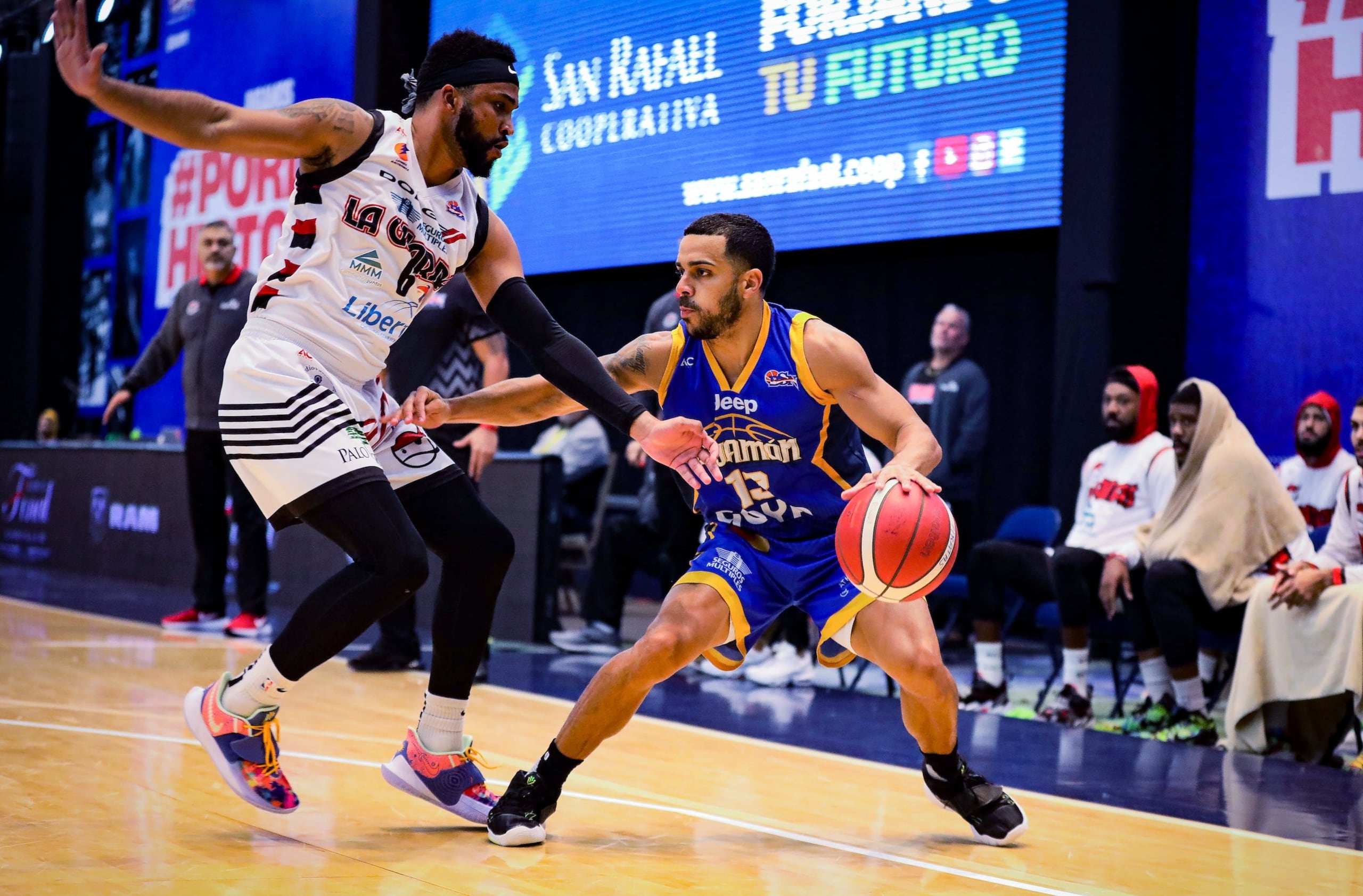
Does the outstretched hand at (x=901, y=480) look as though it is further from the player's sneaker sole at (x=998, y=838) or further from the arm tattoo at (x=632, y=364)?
the player's sneaker sole at (x=998, y=838)

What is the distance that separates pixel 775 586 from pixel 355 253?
132 centimetres

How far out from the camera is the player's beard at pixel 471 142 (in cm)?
315

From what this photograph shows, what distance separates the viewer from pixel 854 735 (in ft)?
16.9

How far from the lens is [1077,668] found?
5801mm

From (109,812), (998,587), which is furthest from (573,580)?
(109,812)

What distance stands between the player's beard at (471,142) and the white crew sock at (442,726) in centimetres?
128

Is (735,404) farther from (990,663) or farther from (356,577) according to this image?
(990,663)

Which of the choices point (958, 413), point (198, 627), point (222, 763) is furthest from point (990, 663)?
point (198, 627)

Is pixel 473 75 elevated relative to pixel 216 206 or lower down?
lower down

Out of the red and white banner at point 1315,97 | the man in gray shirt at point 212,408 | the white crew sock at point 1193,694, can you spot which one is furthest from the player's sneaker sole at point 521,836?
the red and white banner at point 1315,97

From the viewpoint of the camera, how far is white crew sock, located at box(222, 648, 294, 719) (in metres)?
3.05

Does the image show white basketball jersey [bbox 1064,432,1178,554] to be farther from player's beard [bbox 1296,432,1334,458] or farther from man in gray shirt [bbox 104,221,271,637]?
man in gray shirt [bbox 104,221,271,637]

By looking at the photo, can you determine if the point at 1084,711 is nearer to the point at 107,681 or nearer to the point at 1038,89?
the point at 1038,89

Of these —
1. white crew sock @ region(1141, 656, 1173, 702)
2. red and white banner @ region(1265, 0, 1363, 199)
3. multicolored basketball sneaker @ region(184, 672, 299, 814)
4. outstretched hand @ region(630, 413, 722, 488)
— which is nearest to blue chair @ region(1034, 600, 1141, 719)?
white crew sock @ region(1141, 656, 1173, 702)
